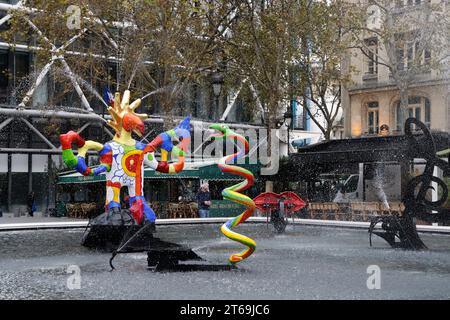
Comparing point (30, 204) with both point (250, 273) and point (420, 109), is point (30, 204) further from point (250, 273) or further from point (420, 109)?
point (250, 273)

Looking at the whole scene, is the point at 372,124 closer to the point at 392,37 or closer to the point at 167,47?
the point at 392,37

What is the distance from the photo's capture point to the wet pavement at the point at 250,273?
8.52m

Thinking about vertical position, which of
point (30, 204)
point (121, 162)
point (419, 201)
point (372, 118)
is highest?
point (372, 118)

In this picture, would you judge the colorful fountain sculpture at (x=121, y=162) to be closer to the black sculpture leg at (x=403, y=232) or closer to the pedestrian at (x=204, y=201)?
the black sculpture leg at (x=403, y=232)

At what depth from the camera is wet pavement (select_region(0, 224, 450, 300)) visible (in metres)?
8.52

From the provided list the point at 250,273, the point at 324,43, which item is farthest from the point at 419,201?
the point at 324,43

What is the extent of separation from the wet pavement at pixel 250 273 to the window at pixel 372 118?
2970 cm

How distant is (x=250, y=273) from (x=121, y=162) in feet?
16.1

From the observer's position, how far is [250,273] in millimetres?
10414

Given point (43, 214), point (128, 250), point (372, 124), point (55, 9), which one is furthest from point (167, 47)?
point (372, 124)

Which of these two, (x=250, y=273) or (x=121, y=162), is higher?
(x=121, y=162)

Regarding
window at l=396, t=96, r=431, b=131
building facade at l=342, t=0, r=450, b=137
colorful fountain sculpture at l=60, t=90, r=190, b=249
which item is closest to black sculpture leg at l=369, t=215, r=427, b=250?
colorful fountain sculpture at l=60, t=90, r=190, b=249

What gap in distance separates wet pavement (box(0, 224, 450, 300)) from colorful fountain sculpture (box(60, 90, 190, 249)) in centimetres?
60

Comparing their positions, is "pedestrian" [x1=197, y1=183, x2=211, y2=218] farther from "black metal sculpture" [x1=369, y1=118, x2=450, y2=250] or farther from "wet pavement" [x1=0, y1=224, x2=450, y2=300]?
"black metal sculpture" [x1=369, y1=118, x2=450, y2=250]
